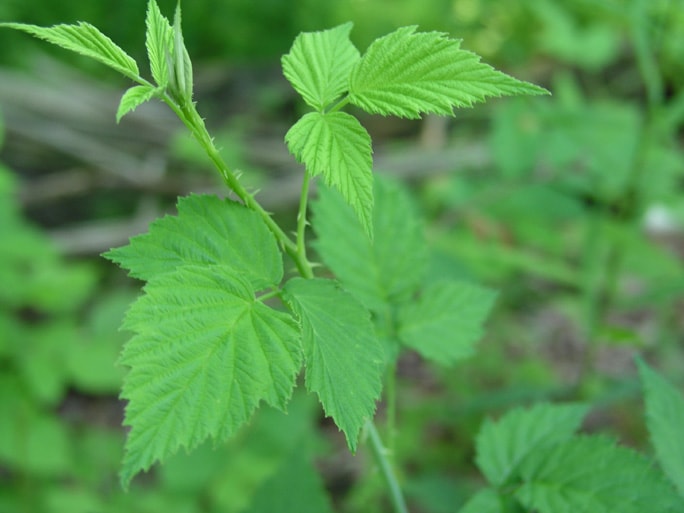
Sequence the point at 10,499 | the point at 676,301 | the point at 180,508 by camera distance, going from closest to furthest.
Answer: the point at 180,508 → the point at 10,499 → the point at 676,301

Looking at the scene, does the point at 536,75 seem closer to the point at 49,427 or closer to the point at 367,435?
the point at 49,427

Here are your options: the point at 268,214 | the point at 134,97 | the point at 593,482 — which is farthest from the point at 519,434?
the point at 134,97

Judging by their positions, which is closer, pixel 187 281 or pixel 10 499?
pixel 187 281

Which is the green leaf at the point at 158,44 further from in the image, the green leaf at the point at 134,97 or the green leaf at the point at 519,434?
the green leaf at the point at 519,434

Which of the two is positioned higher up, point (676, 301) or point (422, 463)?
point (676, 301)

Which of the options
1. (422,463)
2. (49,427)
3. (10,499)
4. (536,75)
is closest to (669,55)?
(536,75)

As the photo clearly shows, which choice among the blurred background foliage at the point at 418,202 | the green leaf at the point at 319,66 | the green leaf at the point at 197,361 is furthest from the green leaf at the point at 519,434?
the green leaf at the point at 319,66

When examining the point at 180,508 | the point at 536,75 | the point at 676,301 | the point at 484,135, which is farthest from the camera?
the point at 536,75

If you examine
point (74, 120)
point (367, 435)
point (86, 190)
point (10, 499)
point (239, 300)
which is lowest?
point (10, 499)
